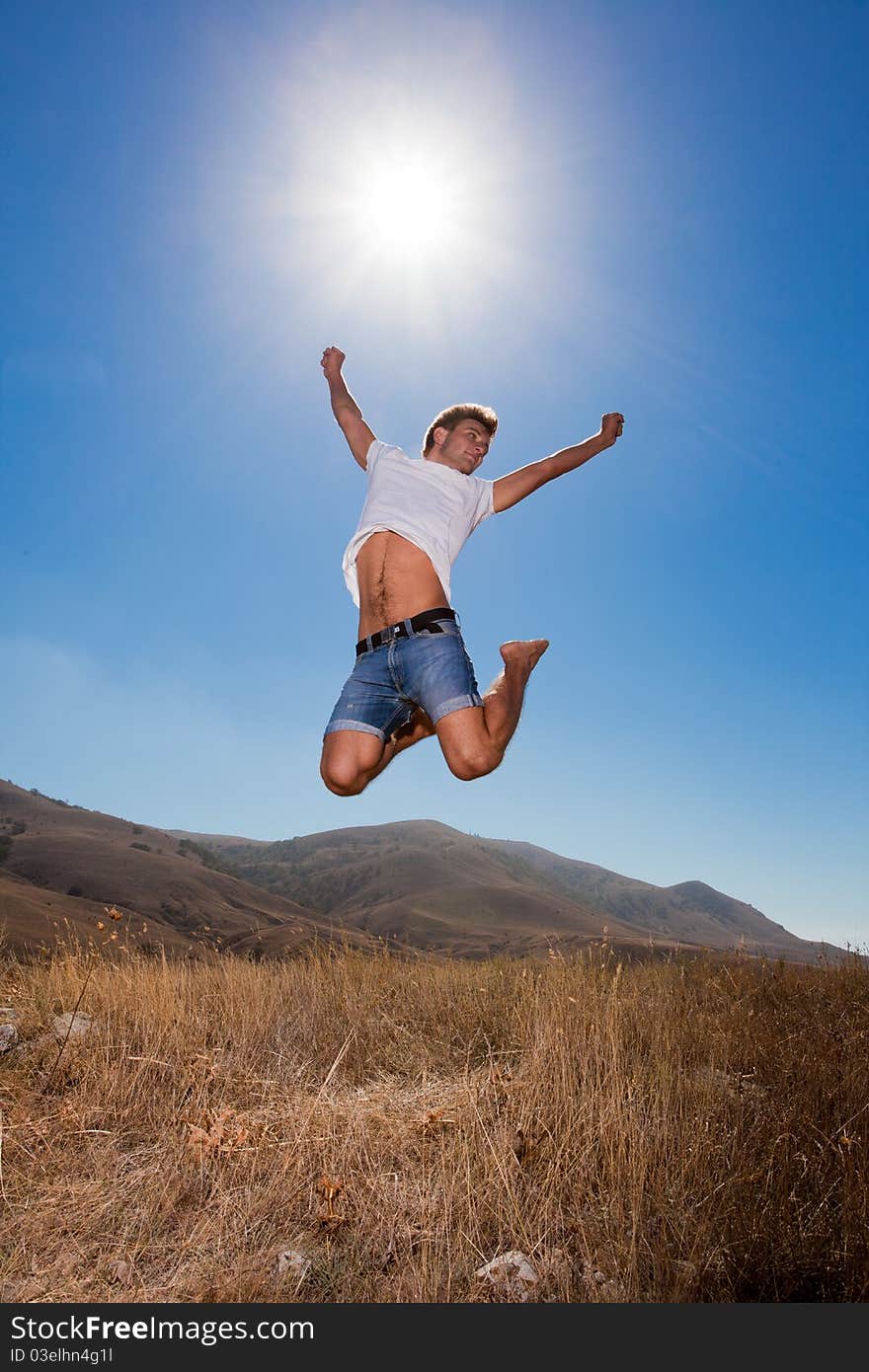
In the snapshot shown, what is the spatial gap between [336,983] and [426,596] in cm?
414

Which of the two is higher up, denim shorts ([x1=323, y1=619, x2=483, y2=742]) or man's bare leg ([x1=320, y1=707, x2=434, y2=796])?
denim shorts ([x1=323, y1=619, x2=483, y2=742])

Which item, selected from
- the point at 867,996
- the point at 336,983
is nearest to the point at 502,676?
the point at 336,983

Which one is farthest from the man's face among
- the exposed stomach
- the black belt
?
the black belt

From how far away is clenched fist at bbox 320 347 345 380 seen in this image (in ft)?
15.4

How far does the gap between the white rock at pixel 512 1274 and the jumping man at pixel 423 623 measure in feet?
5.65

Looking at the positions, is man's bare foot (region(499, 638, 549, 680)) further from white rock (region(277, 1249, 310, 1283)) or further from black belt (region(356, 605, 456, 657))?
white rock (region(277, 1249, 310, 1283))

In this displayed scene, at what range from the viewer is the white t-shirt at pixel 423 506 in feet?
12.5

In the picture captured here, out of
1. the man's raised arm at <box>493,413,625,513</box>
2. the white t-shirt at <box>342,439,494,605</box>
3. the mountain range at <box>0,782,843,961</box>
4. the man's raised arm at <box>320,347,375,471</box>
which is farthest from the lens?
the mountain range at <box>0,782,843,961</box>

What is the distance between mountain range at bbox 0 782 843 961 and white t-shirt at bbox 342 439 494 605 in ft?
9.81

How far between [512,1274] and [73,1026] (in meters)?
3.75

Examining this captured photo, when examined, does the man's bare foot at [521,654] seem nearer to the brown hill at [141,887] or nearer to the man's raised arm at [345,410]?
the man's raised arm at [345,410]

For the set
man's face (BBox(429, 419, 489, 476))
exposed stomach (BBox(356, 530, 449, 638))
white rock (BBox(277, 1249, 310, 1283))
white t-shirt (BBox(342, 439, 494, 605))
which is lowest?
white rock (BBox(277, 1249, 310, 1283))

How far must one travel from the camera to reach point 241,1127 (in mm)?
3625

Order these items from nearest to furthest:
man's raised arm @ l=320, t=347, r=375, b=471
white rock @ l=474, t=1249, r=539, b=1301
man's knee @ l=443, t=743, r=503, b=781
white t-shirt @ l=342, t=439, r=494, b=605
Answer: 1. white rock @ l=474, t=1249, r=539, b=1301
2. man's knee @ l=443, t=743, r=503, b=781
3. white t-shirt @ l=342, t=439, r=494, b=605
4. man's raised arm @ l=320, t=347, r=375, b=471
